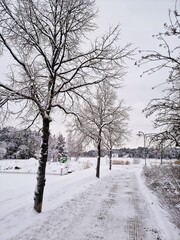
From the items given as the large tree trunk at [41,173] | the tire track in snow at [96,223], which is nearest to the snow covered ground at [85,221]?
the tire track in snow at [96,223]

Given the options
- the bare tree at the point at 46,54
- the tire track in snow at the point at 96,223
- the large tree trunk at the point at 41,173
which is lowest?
the tire track in snow at the point at 96,223

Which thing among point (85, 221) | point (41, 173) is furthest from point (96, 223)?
point (41, 173)

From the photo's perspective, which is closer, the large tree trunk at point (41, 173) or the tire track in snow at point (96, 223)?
the tire track in snow at point (96, 223)

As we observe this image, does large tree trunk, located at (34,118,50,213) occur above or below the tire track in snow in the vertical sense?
above

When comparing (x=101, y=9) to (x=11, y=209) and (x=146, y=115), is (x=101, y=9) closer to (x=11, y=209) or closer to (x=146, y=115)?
(x=146, y=115)

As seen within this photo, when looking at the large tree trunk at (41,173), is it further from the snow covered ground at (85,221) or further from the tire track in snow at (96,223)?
the tire track in snow at (96,223)

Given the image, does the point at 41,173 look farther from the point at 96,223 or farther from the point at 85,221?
the point at 96,223

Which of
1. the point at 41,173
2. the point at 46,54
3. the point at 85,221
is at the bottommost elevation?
the point at 85,221

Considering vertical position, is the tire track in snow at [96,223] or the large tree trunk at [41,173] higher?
the large tree trunk at [41,173]

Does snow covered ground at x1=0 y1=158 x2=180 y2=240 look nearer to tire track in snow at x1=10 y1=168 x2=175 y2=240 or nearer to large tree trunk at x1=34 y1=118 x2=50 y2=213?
tire track in snow at x1=10 y1=168 x2=175 y2=240

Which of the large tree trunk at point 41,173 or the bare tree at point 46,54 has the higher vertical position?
the bare tree at point 46,54

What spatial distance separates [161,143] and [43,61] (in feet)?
21.9

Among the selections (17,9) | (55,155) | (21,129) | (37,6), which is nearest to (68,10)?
(37,6)

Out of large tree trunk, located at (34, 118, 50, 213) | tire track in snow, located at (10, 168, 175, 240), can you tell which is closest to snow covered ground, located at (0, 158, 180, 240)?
tire track in snow, located at (10, 168, 175, 240)
